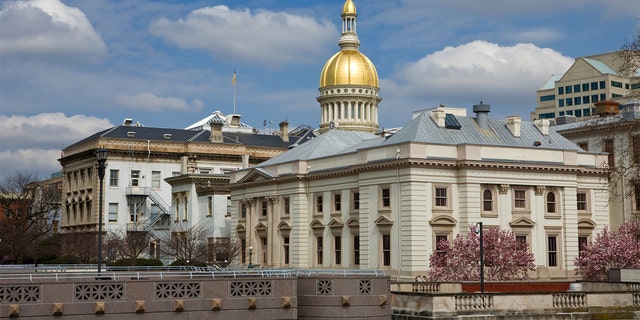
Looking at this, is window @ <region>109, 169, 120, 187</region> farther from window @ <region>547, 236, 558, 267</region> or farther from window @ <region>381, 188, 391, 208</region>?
window @ <region>547, 236, 558, 267</region>

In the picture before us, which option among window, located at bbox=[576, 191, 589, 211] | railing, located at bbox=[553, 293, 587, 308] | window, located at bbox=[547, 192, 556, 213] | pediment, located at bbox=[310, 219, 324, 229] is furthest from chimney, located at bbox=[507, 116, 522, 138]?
railing, located at bbox=[553, 293, 587, 308]

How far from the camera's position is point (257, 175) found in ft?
267

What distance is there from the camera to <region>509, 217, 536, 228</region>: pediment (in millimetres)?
66312

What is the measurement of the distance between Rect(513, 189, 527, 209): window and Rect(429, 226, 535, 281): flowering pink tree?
15.2 ft

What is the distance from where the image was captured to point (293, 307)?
36.8m

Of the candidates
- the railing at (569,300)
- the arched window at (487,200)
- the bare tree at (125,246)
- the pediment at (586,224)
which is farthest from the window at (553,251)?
the bare tree at (125,246)

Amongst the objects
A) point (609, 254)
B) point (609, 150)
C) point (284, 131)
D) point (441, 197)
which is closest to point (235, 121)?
point (284, 131)

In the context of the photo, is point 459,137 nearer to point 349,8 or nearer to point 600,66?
point 349,8

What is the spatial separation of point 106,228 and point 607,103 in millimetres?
55713

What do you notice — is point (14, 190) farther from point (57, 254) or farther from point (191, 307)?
point (191, 307)

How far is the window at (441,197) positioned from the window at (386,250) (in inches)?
163

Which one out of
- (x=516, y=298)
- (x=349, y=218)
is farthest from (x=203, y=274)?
(x=349, y=218)

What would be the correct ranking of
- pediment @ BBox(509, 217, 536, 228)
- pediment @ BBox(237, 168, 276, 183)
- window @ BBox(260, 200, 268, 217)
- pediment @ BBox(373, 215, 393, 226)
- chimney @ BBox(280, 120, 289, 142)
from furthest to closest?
chimney @ BBox(280, 120, 289, 142) → window @ BBox(260, 200, 268, 217) → pediment @ BBox(237, 168, 276, 183) → pediment @ BBox(509, 217, 536, 228) → pediment @ BBox(373, 215, 393, 226)

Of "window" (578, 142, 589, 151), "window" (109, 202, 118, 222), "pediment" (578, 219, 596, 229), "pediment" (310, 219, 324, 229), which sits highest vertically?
"window" (578, 142, 589, 151)
